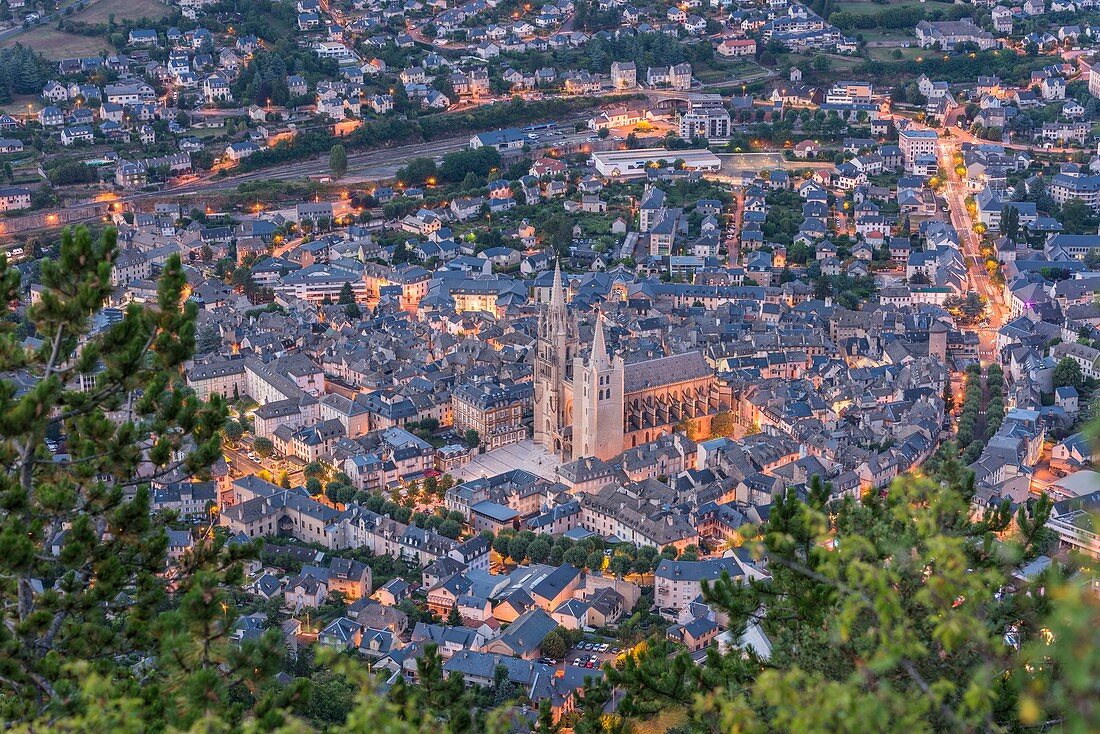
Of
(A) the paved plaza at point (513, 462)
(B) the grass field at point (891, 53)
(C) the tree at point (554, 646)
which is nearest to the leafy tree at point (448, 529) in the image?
(A) the paved plaza at point (513, 462)

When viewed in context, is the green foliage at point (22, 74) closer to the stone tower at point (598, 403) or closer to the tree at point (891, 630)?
the stone tower at point (598, 403)

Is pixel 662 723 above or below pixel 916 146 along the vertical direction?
below

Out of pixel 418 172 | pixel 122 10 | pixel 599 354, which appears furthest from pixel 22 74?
pixel 599 354

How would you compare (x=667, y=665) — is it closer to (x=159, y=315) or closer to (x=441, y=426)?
(x=159, y=315)

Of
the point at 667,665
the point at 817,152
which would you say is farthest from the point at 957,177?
the point at 667,665

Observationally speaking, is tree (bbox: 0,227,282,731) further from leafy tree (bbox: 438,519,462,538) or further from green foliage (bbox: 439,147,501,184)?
green foliage (bbox: 439,147,501,184)

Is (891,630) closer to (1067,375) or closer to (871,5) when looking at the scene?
(1067,375)

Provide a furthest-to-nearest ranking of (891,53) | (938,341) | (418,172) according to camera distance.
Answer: (891,53), (418,172), (938,341)
